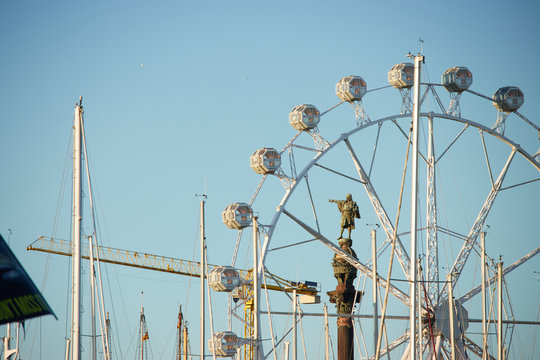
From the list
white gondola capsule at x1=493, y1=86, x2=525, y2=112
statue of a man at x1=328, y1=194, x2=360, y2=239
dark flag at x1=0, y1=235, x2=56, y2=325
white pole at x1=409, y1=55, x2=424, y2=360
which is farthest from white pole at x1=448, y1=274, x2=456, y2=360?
dark flag at x1=0, y1=235, x2=56, y2=325

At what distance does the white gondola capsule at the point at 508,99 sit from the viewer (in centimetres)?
7075

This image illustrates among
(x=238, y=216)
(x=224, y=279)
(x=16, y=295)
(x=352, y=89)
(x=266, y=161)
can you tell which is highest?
(x=352, y=89)

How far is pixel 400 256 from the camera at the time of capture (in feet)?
213

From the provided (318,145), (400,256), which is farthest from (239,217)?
(400,256)

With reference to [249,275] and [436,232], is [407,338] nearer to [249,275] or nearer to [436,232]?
[436,232]

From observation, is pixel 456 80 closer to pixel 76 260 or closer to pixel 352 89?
pixel 352 89

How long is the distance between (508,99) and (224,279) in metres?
26.7

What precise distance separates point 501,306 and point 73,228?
3073cm

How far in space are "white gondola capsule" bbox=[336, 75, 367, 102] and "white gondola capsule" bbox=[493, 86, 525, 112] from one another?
40.1ft

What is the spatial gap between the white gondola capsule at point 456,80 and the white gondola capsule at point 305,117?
1112 centimetres

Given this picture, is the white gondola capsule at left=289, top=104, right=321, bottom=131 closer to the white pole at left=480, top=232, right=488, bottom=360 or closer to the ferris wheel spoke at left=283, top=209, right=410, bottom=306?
the ferris wheel spoke at left=283, top=209, right=410, bottom=306

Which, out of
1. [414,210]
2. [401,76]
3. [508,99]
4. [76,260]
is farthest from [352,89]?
[76,260]

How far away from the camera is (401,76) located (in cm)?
6512

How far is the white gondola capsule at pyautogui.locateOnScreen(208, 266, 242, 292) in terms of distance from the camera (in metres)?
60.2
